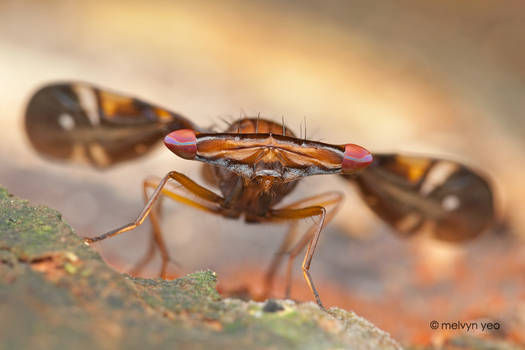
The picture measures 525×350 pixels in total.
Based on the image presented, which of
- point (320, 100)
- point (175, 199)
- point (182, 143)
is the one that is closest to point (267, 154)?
point (182, 143)

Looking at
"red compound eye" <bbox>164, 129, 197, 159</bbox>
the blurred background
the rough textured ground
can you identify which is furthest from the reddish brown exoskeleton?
the blurred background

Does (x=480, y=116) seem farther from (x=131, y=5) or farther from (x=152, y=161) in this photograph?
(x=131, y=5)

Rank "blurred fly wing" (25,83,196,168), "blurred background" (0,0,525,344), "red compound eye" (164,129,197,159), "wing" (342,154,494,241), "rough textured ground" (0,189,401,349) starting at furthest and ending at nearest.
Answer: "blurred background" (0,0,525,344) < "wing" (342,154,494,241) < "blurred fly wing" (25,83,196,168) < "red compound eye" (164,129,197,159) < "rough textured ground" (0,189,401,349)

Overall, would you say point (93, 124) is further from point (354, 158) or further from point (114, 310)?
point (114, 310)

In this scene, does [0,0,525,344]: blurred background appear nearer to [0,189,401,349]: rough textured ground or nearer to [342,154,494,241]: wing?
[342,154,494,241]: wing

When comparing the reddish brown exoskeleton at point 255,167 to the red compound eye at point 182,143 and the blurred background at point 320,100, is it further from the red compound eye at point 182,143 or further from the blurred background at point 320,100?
the blurred background at point 320,100

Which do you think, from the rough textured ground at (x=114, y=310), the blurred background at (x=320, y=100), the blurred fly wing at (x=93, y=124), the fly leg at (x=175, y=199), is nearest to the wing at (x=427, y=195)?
the blurred background at (x=320, y=100)

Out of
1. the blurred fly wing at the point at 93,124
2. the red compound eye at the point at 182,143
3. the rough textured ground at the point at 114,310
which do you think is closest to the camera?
the rough textured ground at the point at 114,310

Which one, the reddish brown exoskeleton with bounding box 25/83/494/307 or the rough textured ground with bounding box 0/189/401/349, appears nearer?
the rough textured ground with bounding box 0/189/401/349
